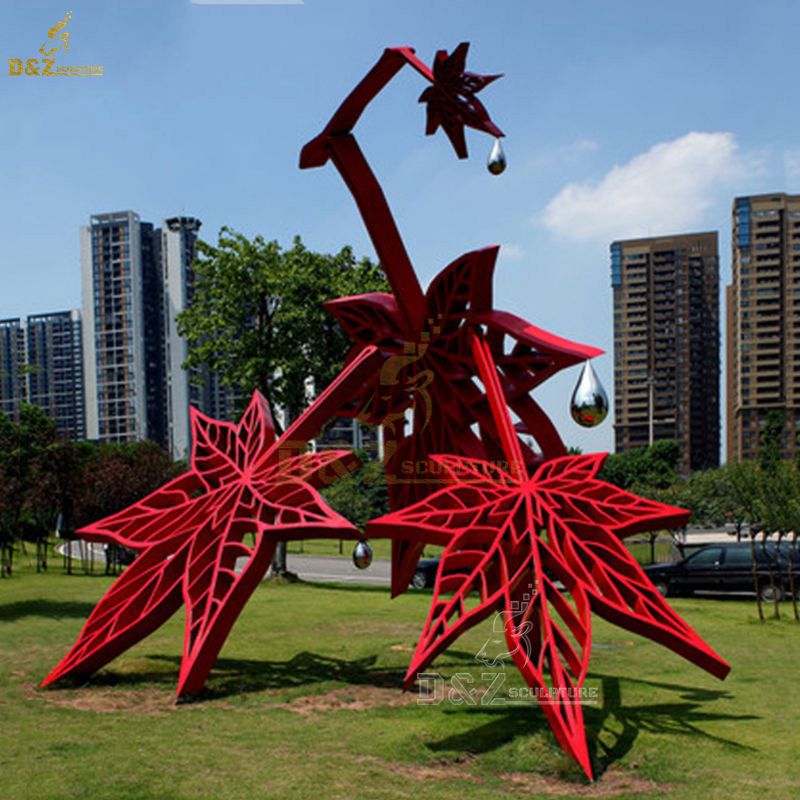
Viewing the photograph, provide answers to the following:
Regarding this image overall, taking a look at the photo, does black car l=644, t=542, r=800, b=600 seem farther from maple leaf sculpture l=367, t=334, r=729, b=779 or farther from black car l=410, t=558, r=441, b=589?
maple leaf sculpture l=367, t=334, r=729, b=779

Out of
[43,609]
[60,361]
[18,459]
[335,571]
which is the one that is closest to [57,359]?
[60,361]

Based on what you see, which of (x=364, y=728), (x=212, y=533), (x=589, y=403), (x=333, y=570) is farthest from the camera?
(x=333, y=570)

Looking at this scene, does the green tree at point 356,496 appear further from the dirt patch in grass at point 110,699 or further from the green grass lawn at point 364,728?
the dirt patch in grass at point 110,699

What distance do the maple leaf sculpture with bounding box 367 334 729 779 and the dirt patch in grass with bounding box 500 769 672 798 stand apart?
24 centimetres

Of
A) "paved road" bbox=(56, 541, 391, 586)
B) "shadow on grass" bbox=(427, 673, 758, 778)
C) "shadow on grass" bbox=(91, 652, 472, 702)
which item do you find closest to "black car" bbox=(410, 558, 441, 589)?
"paved road" bbox=(56, 541, 391, 586)

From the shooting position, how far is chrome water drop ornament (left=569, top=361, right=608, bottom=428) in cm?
847

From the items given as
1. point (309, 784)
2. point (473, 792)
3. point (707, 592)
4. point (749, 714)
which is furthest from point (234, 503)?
point (707, 592)

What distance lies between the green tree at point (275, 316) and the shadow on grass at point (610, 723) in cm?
1340

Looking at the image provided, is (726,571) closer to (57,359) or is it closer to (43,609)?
(43,609)

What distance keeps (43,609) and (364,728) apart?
929 centimetres

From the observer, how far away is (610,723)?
26.5 feet

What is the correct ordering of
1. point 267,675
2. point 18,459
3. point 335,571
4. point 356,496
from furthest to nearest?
point 356,496, point 335,571, point 18,459, point 267,675

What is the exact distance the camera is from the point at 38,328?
214ft

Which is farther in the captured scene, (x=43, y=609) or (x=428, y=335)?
(x=43, y=609)
